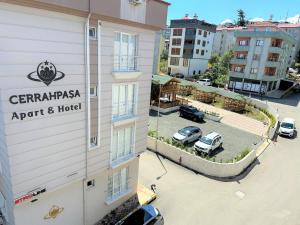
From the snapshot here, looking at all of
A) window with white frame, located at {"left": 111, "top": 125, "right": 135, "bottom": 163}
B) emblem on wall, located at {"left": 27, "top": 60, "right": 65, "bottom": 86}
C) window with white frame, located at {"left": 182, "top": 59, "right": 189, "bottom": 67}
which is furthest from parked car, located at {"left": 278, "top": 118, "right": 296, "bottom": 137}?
window with white frame, located at {"left": 182, "top": 59, "right": 189, "bottom": 67}

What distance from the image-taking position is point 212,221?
15531mm

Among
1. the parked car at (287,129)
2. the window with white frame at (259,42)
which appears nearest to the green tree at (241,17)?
the window with white frame at (259,42)

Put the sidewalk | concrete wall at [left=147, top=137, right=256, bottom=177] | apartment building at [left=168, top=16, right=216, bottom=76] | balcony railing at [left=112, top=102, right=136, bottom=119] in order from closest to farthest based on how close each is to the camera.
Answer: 1. balcony railing at [left=112, top=102, right=136, bottom=119]
2. concrete wall at [left=147, top=137, right=256, bottom=177]
3. the sidewalk
4. apartment building at [left=168, top=16, right=216, bottom=76]

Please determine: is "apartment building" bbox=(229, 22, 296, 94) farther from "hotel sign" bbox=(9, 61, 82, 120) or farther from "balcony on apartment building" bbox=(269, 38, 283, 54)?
"hotel sign" bbox=(9, 61, 82, 120)

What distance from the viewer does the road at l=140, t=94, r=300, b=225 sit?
1602cm

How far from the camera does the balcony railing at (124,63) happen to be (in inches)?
479

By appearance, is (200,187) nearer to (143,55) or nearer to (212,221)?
(212,221)

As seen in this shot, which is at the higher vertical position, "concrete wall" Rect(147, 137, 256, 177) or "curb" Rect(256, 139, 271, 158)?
"concrete wall" Rect(147, 137, 256, 177)

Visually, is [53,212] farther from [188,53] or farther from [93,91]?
[188,53]

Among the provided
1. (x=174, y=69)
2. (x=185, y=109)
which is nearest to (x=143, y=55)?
(x=185, y=109)

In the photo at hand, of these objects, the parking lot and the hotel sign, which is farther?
the parking lot

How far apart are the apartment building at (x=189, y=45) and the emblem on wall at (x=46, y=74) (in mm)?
64665

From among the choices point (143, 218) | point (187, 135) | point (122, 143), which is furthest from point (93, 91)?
point (187, 135)

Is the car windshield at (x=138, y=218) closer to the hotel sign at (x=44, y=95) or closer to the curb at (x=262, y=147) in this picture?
the hotel sign at (x=44, y=95)
